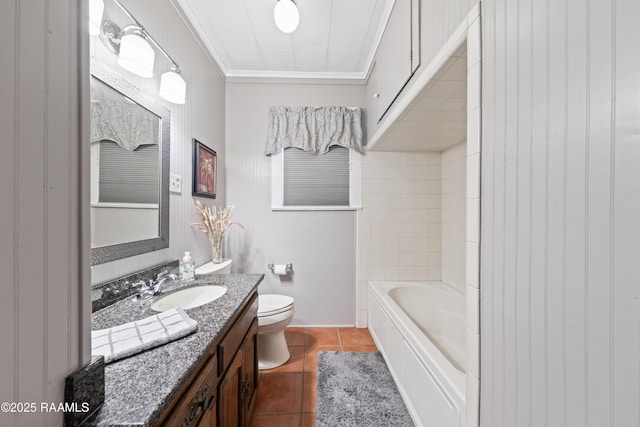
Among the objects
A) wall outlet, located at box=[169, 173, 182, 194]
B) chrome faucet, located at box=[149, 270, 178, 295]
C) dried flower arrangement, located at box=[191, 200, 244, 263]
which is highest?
wall outlet, located at box=[169, 173, 182, 194]

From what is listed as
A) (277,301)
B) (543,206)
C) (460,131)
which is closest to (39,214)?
(543,206)

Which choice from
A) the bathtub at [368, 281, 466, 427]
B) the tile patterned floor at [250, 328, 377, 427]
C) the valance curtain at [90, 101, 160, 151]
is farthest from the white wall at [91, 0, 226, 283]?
the bathtub at [368, 281, 466, 427]

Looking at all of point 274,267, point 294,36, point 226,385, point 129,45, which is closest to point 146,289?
point 226,385

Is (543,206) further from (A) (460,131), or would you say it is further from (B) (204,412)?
(A) (460,131)

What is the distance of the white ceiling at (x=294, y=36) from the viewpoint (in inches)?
65.8

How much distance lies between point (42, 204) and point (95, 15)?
102 cm

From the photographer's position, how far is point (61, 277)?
0.43 metres

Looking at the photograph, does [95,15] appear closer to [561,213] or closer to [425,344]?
[561,213]

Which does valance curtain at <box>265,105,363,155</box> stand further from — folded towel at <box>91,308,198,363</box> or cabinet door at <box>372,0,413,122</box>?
folded towel at <box>91,308,198,363</box>

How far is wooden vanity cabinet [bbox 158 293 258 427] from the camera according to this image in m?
0.68

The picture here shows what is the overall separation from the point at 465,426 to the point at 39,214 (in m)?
1.35

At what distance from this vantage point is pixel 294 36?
1.93m

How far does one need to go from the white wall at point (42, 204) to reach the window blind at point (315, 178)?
202cm

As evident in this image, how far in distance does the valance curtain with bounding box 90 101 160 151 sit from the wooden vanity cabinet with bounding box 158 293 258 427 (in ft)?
3.22
